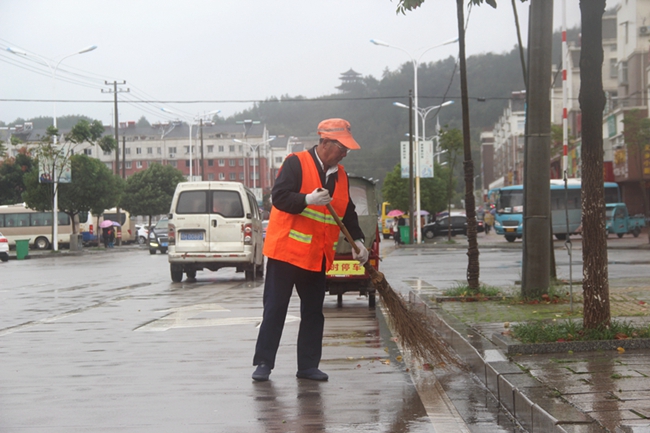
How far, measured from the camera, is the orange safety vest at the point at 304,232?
6656 millimetres

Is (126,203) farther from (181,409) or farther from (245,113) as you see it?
(245,113)

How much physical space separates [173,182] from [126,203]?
5.22 meters

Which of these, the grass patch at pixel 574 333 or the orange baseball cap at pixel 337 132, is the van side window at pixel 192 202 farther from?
the orange baseball cap at pixel 337 132

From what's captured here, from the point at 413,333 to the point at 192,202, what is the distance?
1419cm

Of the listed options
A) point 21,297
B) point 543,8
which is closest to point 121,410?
point 543,8

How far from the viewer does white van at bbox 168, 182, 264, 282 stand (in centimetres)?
2053

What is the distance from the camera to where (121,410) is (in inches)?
223

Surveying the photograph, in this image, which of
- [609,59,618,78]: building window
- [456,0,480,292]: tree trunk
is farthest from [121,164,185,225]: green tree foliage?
[456,0,480,292]: tree trunk

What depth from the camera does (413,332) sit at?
23.5ft

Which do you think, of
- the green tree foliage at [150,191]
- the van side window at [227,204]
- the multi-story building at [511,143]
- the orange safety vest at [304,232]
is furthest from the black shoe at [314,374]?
the multi-story building at [511,143]

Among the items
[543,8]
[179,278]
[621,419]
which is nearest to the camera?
[621,419]

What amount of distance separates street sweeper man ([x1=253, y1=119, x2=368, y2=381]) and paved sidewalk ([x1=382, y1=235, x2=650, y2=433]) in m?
1.36

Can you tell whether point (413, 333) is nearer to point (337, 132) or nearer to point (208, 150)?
point (337, 132)

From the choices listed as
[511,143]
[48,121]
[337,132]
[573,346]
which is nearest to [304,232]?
[337,132]
